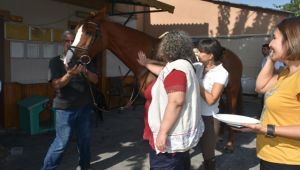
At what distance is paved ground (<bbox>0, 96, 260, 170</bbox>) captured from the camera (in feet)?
16.7

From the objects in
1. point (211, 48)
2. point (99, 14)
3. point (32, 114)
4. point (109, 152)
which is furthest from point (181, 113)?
point (32, 114)

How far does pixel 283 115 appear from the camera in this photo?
224 cm

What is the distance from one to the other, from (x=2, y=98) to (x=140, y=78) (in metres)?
4.25

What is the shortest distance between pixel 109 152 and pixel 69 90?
6.23ft

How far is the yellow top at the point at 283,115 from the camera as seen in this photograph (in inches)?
86.1

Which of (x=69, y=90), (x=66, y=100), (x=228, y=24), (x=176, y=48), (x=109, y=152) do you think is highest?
(x=228, y=24)

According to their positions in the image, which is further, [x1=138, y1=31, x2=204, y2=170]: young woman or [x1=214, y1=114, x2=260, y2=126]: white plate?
[x1=138, y1=31, x2=204, y2=170]: young woman

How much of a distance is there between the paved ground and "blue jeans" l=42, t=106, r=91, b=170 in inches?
29.2

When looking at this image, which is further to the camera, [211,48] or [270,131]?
[211,48]

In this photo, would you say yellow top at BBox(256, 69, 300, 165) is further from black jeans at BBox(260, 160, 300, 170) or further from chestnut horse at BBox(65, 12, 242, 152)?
chestnut horse at BBox(65, 12, 242, 152)

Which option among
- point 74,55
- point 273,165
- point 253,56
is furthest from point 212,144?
point 253,56

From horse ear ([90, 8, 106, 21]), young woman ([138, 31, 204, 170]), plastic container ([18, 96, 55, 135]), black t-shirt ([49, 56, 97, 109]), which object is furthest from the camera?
plastic container ([18, 96, 55, 135])

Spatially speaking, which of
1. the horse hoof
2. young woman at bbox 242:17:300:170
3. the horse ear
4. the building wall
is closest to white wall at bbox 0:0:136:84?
the horse ear

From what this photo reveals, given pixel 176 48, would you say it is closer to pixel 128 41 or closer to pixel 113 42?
pixel 128 41
